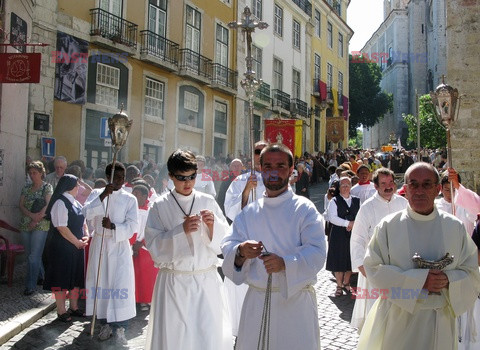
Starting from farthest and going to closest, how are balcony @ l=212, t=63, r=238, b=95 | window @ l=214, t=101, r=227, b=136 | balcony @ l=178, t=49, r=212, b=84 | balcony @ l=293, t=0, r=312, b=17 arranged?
balcony @ l=293, t=0, r=312, b=17, window @ l=214, t=101, r=227, b=136, balcony @ l=212, t=63, r=238, b=95, balcony @ l=178, t=49, r=212, b=84

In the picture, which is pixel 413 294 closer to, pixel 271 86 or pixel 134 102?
pixel 134 102

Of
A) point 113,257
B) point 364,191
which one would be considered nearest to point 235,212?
point 113,257

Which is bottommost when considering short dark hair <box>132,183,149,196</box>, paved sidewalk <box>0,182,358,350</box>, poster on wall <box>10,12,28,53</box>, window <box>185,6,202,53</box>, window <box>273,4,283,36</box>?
paved sidewalk <box>0,182,358,350</box>

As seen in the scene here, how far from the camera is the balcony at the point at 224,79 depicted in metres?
21.0

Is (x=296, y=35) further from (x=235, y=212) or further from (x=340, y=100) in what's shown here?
(x=235, y=212)

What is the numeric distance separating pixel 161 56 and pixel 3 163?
9.65m

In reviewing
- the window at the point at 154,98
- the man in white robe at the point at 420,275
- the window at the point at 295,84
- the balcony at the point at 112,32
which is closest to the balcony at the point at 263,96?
the window at the point at 295,84

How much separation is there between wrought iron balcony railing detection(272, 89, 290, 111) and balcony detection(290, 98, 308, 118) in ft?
1.21

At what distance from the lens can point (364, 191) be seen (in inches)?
318

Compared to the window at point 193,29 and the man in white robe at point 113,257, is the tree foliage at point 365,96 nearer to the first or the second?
the window at point 193,29

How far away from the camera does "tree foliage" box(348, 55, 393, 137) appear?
4778 cm

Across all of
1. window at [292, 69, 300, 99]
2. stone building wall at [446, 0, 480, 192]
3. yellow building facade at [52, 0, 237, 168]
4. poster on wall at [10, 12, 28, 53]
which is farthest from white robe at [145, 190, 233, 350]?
window at [292, 69, 300, 99]

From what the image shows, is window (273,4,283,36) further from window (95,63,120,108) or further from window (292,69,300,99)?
window (95,63,120,108)
